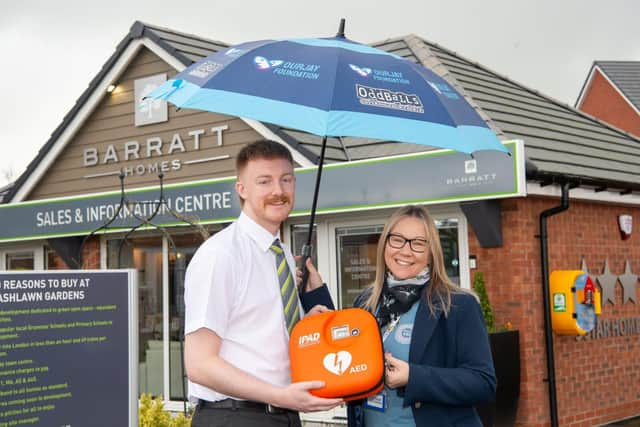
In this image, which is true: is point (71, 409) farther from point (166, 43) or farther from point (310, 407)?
point (166, 43)

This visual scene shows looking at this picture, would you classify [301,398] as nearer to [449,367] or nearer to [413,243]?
[449,367]

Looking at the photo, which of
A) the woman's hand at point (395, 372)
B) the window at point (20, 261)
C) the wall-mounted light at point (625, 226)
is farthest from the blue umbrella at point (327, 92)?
the window at point (20, 261)

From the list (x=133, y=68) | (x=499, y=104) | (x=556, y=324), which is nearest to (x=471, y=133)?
(x=556, y=324)

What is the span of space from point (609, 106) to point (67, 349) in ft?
80.5

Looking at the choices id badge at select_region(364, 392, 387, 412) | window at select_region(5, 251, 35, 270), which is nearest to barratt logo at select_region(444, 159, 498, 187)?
id badge at select_region(364, 392, 387, 412)

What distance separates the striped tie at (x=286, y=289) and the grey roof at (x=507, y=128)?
18.8 feet

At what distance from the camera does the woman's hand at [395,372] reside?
3104mm

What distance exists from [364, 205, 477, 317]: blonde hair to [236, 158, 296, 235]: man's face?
0.50 m

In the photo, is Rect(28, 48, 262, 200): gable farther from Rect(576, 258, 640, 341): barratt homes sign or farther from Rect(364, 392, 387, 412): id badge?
Rect(364, 392, 387, 412): id badge

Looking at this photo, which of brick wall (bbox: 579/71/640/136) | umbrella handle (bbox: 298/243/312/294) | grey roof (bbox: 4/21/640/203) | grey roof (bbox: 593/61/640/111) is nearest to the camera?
umbrella handle (bbox: 298/243/312/294)

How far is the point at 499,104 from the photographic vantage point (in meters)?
10.8

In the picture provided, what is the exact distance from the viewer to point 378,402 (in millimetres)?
3283

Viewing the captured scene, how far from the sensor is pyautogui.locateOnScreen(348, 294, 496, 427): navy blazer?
10.3 ft

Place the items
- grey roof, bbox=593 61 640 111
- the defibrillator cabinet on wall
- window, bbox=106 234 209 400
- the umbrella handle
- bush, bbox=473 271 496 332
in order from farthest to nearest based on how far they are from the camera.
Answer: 1. grey roof, bbox=593 61 640 111
2. window, bbox=106 234 209 400
3. the defibrillator cabinet on wall
4. bush, bbox=473 271 496 332
5. the umbrella handle
